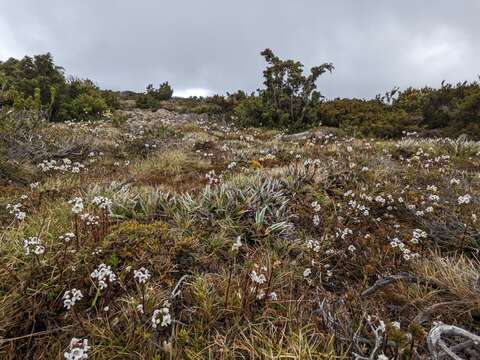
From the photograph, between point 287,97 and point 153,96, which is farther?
point 153,96

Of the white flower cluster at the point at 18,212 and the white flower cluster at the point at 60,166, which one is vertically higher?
the white flower cluster at the point at 60,166

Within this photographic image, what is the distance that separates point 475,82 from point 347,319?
60.5 feet

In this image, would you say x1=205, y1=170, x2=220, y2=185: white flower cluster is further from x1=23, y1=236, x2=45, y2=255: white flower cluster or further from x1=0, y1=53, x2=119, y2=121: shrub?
x1=0, y1=53, x2=119, y2=121: shrub

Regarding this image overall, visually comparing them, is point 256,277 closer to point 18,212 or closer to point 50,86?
point 18,212

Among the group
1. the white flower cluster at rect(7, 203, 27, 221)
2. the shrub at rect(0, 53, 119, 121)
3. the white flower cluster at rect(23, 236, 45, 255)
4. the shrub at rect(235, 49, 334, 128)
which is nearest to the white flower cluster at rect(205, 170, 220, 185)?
the white flower cluster at rect(7, 203, 27, 221)

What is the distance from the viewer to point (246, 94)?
898 inches

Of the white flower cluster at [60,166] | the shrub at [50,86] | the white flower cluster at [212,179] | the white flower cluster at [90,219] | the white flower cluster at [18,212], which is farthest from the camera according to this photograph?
the shrub at [50,86]

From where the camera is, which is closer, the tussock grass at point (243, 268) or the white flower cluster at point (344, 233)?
the tussock grass at point (243, 268)

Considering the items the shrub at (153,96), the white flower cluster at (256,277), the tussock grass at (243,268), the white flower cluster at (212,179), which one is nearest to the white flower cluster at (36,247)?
the tussock grass at (243,268)

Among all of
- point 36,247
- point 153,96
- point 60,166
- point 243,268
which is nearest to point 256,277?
point 243,268

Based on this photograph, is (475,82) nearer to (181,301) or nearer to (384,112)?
(384,112)

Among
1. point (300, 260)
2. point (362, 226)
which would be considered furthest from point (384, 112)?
point (300, 260)

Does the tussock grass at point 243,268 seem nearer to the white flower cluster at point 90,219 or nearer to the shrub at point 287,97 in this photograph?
the white flower cluster at point 90,219

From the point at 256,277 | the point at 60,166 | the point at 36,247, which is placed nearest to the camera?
the point at 256,277
